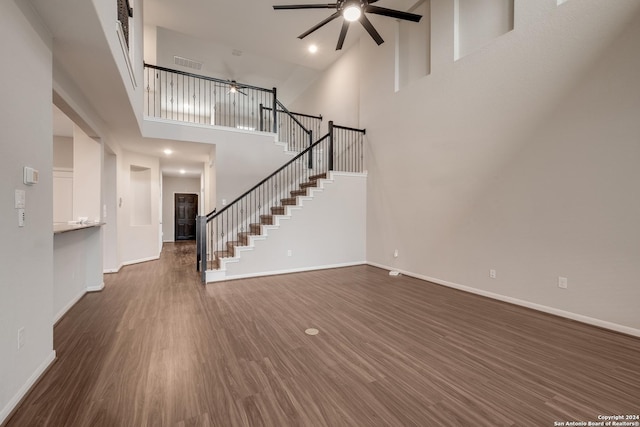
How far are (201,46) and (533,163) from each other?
7927 millimetres

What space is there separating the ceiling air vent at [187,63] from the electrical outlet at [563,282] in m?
9.54

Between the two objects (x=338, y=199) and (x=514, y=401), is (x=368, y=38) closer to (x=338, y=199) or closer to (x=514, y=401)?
(x=338, y=199)

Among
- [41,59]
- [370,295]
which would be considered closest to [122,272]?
[41,59]

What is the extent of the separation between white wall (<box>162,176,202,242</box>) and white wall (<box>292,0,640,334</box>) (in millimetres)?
9591

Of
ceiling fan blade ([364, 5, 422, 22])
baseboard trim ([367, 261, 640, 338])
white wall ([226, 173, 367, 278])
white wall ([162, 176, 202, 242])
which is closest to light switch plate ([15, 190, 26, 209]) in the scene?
white wall ([226, 173, 367, 278])

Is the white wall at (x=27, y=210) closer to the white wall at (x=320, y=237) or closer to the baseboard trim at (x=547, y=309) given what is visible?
the white wall at (x=320, y=237)

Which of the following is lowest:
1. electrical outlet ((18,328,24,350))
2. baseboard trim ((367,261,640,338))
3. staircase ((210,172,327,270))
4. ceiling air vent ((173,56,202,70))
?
baseboard trim ((367,261,640,338))

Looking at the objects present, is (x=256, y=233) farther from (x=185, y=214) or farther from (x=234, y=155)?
(x=185, y=214)

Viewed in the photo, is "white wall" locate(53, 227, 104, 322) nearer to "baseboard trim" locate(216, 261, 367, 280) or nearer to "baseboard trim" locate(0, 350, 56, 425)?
"baseboard trim" locate(0, 350, 56, 425)

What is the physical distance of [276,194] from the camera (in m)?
6.66

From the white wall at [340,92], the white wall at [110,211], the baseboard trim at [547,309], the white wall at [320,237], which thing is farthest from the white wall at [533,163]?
the white wall at [110,211]

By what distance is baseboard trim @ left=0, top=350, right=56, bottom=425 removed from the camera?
164 centimetres

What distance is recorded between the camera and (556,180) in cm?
326

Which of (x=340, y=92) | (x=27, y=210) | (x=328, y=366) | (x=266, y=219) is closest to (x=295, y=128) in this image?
(x=340, y=92)
